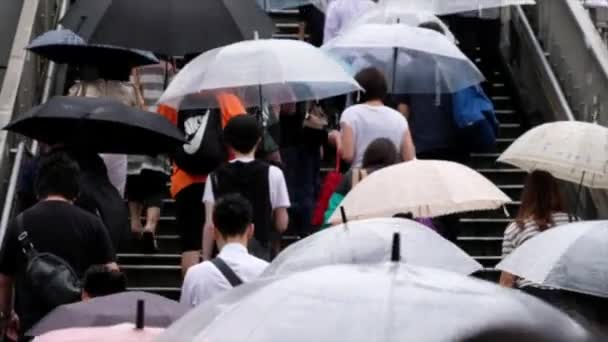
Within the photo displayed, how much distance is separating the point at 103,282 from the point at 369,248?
132cm

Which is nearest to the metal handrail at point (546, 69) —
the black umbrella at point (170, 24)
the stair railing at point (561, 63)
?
the stair railing at point (561, 63)

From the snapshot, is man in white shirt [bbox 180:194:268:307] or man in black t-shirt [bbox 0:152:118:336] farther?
man in black t-shirt [bbox 0:152:118:336]

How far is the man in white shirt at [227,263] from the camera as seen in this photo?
29.8 ft

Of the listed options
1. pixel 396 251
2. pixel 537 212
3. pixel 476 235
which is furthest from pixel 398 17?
pixel 396 251

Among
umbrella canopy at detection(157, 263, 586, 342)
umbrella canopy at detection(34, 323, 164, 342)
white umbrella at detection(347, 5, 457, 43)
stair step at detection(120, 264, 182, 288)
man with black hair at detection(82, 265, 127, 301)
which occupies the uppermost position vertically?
umbrella canopy at detection(157, 263, 586, 342)

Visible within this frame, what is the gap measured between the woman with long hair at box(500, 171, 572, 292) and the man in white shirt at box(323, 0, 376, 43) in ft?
19.4

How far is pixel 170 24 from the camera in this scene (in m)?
12.8

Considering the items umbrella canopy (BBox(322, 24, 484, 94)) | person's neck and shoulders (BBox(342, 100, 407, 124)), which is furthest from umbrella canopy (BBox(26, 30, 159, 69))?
umbrella canopy (BBox(322, 24, 484, 94))

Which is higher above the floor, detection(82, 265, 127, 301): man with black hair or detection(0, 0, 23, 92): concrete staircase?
detection(82, 265, 127, 301): man with black hair

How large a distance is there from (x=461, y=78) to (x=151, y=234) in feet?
8.11

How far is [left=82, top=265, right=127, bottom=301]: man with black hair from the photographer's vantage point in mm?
8578

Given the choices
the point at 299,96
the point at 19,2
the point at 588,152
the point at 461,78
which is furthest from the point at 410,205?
the point at 19,2

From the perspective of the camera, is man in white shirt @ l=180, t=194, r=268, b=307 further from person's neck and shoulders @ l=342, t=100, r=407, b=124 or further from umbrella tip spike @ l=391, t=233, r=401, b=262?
person's neck and shoulders @ l=342, t=100, r=407, b=124

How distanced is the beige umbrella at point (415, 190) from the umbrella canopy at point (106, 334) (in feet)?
11.9
